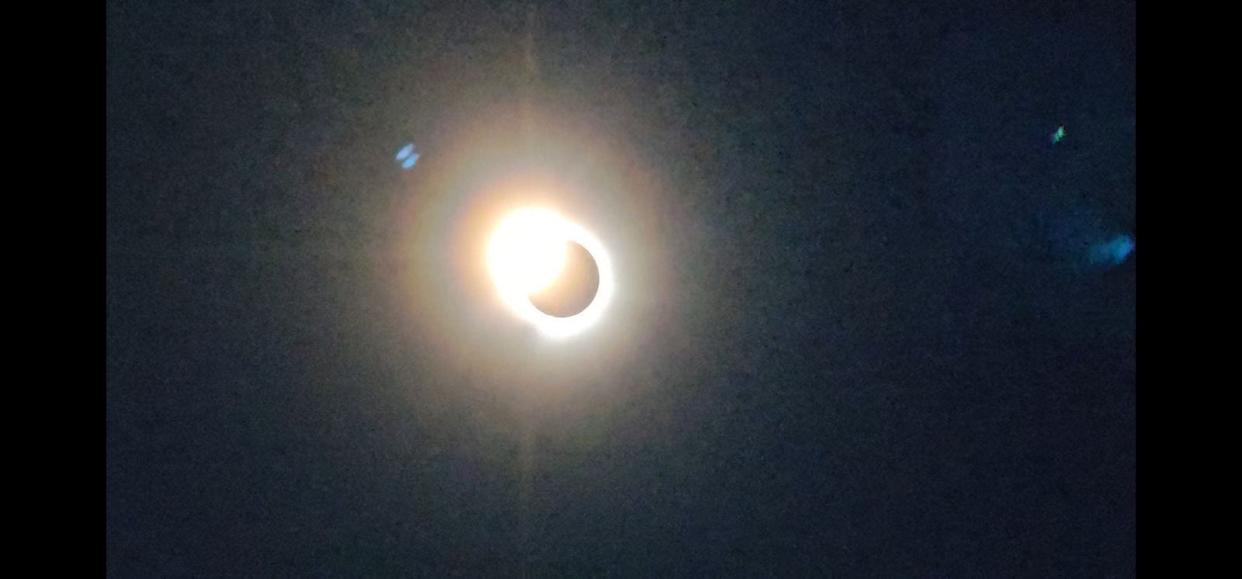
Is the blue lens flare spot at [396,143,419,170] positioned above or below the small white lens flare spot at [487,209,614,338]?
above

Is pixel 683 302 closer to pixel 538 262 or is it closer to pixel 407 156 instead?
pixel 538 262

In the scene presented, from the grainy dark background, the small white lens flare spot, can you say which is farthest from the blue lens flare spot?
the small white lens flare spot

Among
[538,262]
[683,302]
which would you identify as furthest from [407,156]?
[683,302]

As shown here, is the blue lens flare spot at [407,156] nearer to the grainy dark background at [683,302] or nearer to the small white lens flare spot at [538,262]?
the grainy dark background at [683,302]

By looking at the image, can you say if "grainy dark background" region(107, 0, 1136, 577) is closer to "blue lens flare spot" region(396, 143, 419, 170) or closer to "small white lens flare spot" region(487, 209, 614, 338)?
"blue lens flare spot" region(396, 143, 419, 170)

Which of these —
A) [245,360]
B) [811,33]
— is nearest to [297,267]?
[245,360]

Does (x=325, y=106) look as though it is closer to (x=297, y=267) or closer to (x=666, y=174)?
(x=297, y=267)
